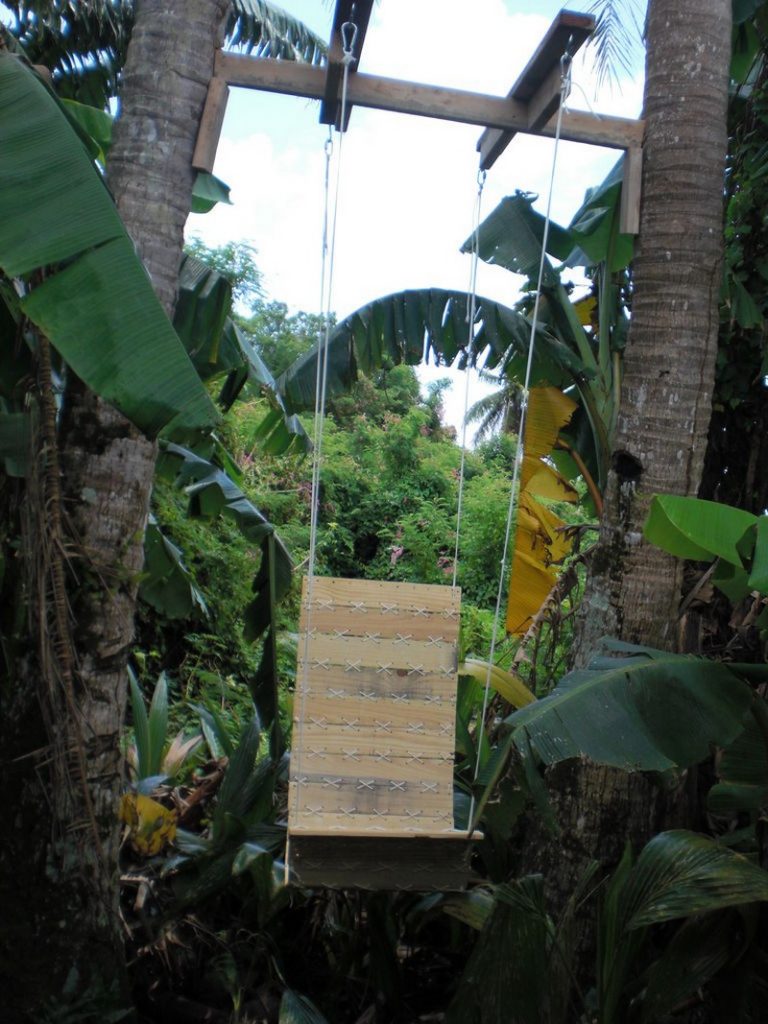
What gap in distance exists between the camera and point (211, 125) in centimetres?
353

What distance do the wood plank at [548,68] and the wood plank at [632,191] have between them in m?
0.43

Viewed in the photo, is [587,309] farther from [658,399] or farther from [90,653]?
[90,653]

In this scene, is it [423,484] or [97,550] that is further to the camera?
[423,484]

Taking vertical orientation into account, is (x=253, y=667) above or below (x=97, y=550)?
below

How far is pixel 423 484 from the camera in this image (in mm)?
14430

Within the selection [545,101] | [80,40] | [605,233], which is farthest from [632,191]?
[80,40]

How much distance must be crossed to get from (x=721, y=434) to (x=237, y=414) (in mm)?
7160

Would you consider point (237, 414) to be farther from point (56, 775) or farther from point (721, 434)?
point (56, 775)

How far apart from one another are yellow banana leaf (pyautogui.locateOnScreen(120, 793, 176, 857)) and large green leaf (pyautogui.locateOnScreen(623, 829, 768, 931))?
2.15m

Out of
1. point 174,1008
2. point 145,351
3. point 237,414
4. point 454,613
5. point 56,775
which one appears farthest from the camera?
point 237,414

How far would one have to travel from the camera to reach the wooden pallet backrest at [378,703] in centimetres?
330

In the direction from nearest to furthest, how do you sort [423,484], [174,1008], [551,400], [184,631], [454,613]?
[454,613], [174,1008], [551,400], [184,631], [423,484]

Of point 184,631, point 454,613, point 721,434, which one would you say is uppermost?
point 721,434

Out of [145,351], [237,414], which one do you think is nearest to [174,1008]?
[145,351]
